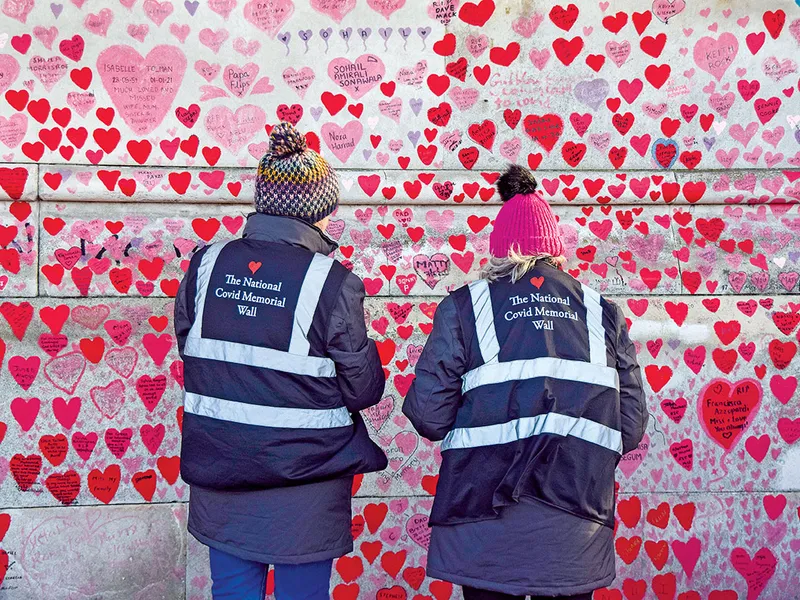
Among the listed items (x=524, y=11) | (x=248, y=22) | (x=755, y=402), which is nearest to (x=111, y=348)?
(x=248, y=22)

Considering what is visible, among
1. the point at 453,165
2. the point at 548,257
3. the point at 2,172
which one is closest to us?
the point at 548,257

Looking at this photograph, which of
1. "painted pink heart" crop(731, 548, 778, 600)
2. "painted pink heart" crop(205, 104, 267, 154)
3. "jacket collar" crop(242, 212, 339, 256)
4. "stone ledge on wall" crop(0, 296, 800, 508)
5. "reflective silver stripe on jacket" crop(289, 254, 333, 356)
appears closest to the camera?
"reflective silver stripe on jacket" crop(289, 254, 333, 356)

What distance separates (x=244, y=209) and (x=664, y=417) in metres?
2.39

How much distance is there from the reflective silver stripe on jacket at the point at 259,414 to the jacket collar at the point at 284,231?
1.82ft

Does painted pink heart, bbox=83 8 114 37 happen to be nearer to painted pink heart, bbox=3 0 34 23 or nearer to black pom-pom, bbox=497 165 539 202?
painted pink heart, bbox=3 0 34 23

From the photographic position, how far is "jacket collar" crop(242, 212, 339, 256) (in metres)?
2.76

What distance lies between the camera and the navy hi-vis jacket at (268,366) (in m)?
2.62

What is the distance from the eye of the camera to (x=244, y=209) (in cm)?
409

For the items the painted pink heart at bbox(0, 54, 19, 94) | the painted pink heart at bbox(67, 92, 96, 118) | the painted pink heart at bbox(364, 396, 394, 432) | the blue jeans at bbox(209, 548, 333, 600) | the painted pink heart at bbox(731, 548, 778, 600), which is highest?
the painted pink heart at bbox(0, 54, 19, 94)

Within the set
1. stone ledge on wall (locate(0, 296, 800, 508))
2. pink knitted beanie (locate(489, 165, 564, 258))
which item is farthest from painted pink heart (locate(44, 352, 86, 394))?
pink knitted beanie (locate(489, 165, 564, 258))

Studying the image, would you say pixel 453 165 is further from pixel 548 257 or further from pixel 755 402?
pixel 755 402

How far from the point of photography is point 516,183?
112 inches

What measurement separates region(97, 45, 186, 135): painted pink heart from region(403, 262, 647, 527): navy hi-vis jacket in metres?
2.14

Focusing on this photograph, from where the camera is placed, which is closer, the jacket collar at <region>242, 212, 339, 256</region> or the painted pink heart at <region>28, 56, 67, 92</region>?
the jacket collar at <region>242, 212, 339, 256</region>
